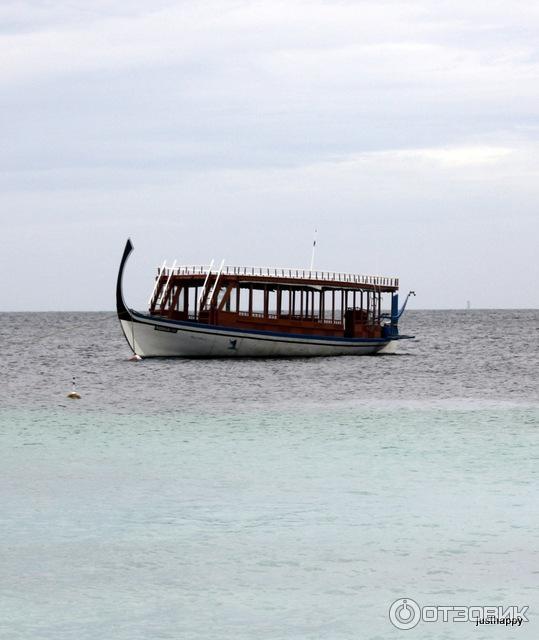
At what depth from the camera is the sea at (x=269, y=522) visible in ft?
32.3

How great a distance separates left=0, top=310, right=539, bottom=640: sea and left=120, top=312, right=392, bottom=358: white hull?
15.2 meters

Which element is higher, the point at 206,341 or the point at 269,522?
the point at 206,341

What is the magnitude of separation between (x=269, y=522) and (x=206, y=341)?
3235cm

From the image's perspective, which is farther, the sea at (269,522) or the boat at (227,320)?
the boat at (227,320)

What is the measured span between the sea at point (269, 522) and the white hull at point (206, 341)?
599 inches

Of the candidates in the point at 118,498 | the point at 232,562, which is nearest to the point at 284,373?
the point at 118,498

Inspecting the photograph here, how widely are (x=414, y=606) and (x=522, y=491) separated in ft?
20.5

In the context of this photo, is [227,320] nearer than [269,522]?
No

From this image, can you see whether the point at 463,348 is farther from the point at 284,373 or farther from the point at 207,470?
the point at 207,470

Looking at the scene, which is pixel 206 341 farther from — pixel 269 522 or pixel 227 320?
pixel 269 522

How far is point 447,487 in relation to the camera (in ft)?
53.9

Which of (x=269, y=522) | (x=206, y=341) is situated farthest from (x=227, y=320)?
(x=269, y=522)

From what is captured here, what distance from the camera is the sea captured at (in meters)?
9.85

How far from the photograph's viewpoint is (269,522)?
13812mm
